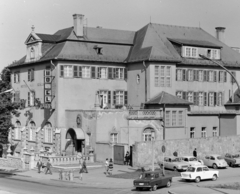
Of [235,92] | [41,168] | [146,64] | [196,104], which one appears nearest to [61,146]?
[41,168]

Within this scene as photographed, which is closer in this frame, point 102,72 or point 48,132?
point 48,132

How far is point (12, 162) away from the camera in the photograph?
58312 mm

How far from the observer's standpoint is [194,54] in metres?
68.2

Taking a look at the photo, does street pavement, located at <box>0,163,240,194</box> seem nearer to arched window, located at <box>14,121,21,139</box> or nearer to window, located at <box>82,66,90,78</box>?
window, located at <box>82,66,90,78</box>

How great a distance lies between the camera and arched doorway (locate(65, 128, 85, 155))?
59.3 m

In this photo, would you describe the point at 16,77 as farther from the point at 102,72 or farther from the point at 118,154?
the point at 118,154

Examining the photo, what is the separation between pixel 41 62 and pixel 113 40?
910 cm

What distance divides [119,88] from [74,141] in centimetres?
897

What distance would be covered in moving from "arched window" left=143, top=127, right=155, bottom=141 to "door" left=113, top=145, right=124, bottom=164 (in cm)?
628

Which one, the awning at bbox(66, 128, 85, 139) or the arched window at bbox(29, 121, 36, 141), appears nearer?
the awning at bbox(66, 128, 85, 139)

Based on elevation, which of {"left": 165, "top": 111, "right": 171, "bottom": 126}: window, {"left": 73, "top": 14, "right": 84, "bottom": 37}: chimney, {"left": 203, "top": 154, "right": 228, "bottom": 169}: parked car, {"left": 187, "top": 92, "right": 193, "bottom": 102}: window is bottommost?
{"left": 203, "top": 154, "right": 228, "bottom": 169}: parked car

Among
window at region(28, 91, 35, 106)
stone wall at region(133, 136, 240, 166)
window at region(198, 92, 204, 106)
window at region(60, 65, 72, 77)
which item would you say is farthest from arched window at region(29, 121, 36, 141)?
stone wall at region(133, 136, 240, 166)

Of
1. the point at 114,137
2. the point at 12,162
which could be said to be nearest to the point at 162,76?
the point at 114,137

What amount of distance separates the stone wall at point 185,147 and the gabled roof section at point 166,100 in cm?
627
